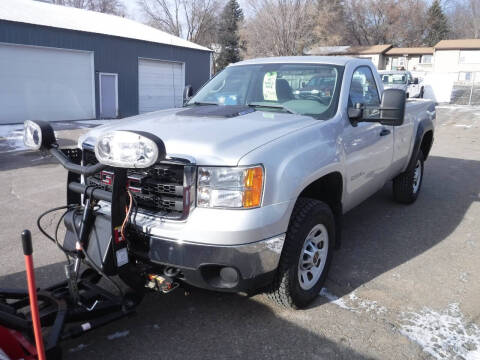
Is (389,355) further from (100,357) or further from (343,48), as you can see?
(343,48)

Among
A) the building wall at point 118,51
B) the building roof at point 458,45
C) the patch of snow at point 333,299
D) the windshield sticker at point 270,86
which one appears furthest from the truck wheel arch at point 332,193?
the building roof at point 458,45

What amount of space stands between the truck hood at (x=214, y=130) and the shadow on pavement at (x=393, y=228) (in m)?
1.52

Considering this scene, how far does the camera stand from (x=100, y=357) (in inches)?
107

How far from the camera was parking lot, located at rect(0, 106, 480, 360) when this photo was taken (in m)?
2.83

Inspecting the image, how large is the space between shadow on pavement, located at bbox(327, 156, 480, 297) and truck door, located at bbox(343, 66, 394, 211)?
597mm

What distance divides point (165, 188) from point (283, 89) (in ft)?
6.12

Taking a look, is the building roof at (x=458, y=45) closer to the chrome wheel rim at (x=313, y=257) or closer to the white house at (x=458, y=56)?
the white house at (x=458, y=56)

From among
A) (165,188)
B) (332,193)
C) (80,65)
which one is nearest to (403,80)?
(80,65)

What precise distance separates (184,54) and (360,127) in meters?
18.6

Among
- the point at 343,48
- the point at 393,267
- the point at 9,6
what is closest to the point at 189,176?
the point at 393,267

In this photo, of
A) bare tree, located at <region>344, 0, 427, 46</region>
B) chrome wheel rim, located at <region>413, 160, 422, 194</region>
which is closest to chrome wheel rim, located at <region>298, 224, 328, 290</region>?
chrome wheel rim, located at <region>413, 160, 422, 194</region>

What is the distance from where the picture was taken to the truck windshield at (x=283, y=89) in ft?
12.4

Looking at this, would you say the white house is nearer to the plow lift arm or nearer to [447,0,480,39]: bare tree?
[447,0,480,39]: bare tree

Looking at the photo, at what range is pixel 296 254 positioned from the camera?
2.94m
